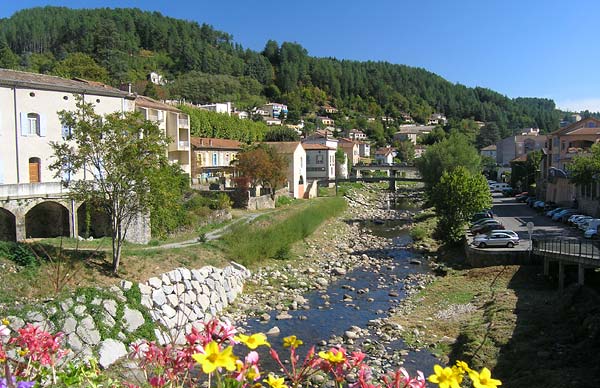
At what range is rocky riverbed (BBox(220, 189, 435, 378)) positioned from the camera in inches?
890

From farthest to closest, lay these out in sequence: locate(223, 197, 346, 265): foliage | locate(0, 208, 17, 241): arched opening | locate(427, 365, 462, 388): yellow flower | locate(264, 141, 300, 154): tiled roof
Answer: locate(264, 141, 300, 154): tiled roof → locate(223, 197, 346, 265): foliage → locate(0, 208, 17, 241): arched opening → locate(427, 365, 462, 388): yellow flower

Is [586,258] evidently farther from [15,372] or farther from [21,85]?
[21,85]

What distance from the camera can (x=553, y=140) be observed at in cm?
6116

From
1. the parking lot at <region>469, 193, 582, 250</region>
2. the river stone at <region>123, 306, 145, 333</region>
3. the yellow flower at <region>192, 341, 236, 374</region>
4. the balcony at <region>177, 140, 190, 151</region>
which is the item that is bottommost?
the river stone at <region>123, 306, 145, 333</region>

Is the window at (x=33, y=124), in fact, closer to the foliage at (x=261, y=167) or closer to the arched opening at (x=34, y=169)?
the arched opening at (x=34, y=169)

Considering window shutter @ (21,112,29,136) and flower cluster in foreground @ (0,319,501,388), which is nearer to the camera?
flower cluster in foreground @ (0,319,501,388)

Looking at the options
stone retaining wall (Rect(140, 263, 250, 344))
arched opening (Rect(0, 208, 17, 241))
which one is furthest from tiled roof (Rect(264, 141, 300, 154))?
arched opening (Rect(0, 208, 17, 241))

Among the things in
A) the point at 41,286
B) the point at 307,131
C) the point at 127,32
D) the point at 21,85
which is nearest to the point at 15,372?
the point at 41,286

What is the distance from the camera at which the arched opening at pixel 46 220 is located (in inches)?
1146

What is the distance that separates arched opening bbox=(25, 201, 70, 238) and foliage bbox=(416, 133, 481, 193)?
138 ft

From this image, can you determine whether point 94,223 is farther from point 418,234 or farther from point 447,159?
point 447,159

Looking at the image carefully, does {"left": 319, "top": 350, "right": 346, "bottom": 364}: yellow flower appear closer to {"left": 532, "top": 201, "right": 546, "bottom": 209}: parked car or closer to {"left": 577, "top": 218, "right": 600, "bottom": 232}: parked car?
{"left": 577, "top": 218, "right": 600, "bottom": 232}: parked car

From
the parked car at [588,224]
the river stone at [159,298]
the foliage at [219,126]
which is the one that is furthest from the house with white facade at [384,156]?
the river stone at [159,298]

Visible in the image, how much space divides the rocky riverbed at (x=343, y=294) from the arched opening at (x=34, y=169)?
1513 centimetres
